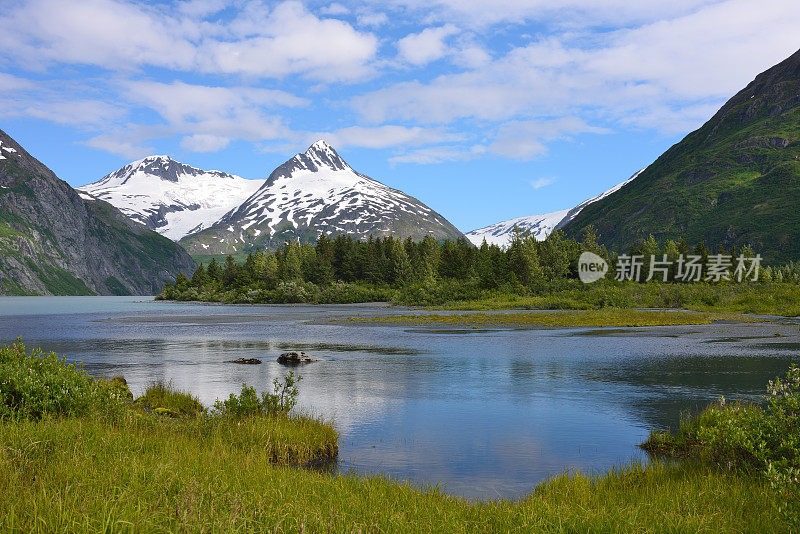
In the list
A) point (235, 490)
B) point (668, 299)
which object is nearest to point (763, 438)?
point (235, 490)

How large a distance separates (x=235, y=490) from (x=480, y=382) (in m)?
22.7

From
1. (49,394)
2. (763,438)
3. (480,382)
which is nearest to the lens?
(763,438)

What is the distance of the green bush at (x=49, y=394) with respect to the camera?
15.3m

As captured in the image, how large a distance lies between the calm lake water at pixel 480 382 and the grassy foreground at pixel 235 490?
2.85 metres

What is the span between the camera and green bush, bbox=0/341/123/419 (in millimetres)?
15297

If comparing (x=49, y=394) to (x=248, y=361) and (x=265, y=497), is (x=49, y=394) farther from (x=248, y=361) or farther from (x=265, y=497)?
(x=248, y=361)

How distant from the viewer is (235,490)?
31.6ft

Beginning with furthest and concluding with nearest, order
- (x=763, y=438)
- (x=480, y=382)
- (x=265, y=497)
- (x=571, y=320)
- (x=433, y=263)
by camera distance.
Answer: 1. (x=433, y=263)
2. (x=571, y=320)
3. (x=480, y=382)
4. (x=763, y=438)
5. (x=265, y=497)

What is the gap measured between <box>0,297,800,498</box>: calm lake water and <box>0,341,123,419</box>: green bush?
22.6 ft

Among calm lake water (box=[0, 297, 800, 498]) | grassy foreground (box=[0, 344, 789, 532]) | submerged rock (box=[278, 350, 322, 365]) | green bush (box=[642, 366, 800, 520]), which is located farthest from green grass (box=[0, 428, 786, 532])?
submerged rock (box=[278, 350, 322, 365])

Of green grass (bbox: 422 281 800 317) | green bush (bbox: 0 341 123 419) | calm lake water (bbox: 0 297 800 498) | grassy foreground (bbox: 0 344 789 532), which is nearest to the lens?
grassy foreground (bbox: 0 344 789 532)

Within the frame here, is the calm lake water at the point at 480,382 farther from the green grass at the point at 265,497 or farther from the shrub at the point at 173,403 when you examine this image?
the green grass at the point at 265,497

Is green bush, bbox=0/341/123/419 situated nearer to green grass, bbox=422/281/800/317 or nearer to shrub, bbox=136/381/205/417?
shrub, bbox=136/381/205/417

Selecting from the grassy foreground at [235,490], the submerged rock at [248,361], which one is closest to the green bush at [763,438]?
the grassy foreground at [235,490]
